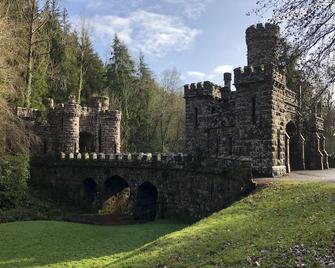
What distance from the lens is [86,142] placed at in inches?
1537

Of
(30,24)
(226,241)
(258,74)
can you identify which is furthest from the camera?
(30,24)

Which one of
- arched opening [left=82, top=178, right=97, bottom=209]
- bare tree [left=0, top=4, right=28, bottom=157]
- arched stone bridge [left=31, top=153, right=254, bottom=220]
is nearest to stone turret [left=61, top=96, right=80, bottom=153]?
arched stone bridge [left=31, top=153, right=254, bottom=220]

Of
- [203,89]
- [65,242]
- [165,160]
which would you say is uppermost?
[203,89]

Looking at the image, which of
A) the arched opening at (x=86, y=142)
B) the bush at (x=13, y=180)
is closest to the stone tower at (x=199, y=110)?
the bush at (x=13, y=180)

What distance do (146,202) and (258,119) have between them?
11.6 meters

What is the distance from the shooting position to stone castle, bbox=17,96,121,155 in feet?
111

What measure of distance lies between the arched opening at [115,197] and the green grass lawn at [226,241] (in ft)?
35.5

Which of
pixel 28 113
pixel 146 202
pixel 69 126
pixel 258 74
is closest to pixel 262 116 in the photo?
pixel 258 74

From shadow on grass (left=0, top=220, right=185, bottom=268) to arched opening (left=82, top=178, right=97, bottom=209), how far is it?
30.4ft

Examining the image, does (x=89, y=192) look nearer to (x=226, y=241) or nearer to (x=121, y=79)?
(x=226, y=241)

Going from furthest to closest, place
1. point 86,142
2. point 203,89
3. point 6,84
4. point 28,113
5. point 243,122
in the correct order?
point 86,142
point 28,113
point 203,89
point 6,84
point 243,122

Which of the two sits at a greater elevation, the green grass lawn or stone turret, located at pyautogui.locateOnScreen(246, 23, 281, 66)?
stone turret, located at pyautogui.locateOnScreen(246, 23, 281, 66)

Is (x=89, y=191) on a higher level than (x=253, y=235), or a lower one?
higher

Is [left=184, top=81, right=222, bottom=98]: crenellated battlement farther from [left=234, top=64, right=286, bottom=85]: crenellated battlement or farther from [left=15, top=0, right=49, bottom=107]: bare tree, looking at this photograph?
[left=15, top=0, right=49, bottom=107]: bare tree
